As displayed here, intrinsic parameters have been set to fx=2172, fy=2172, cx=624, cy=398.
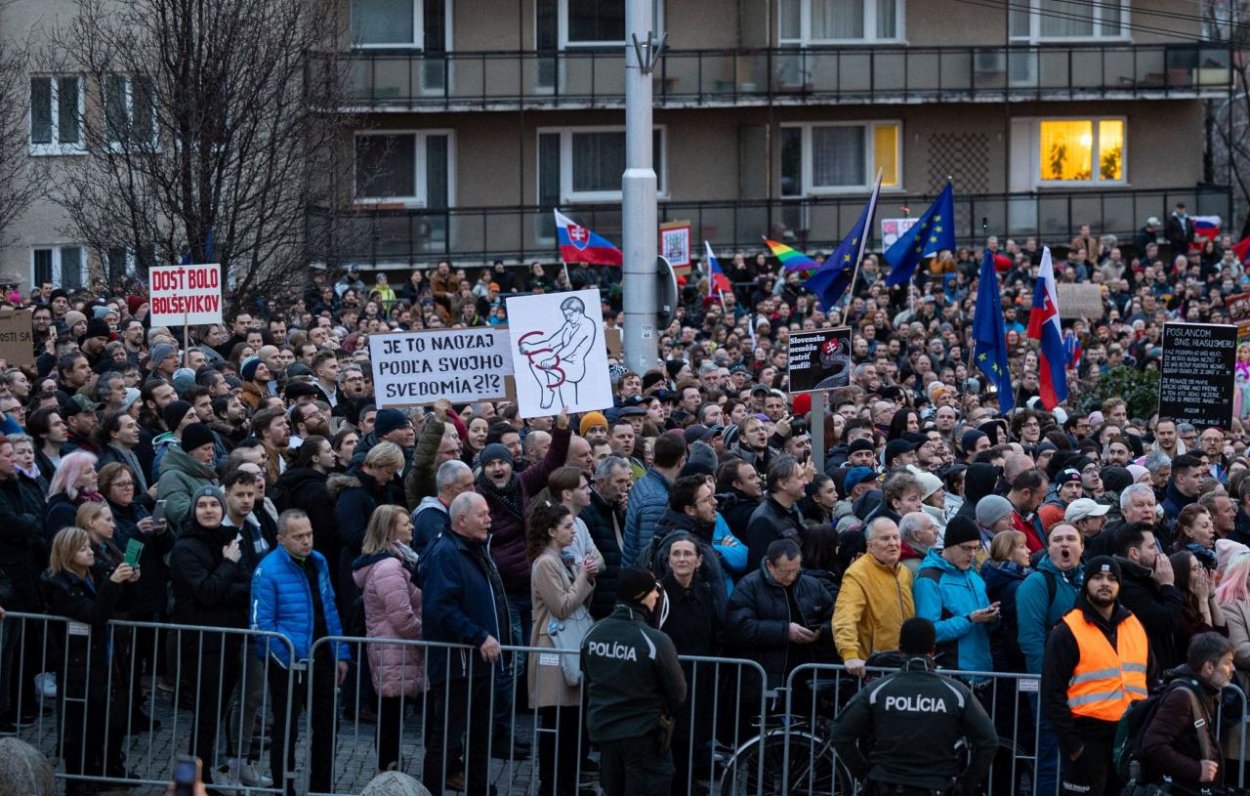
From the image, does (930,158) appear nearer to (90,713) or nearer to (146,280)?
(146,280)

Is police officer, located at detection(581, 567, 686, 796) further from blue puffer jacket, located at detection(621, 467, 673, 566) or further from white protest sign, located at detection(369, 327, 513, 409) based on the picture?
white protest sign, located at detection(369, 327, 513, 409)

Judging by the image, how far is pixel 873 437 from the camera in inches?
636

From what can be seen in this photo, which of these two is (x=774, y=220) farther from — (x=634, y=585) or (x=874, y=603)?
(x=634, y=585)

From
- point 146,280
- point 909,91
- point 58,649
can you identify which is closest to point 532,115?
point 909,91

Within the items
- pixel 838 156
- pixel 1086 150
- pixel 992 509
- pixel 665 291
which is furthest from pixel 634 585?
pixel 1086 150

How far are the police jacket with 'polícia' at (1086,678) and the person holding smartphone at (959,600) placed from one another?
2.24 ft

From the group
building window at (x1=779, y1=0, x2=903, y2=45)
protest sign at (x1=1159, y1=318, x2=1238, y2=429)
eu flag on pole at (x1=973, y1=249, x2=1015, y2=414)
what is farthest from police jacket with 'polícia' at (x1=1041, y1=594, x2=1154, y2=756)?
building window at (x1=779, y1=0, x2=903, y2=45)

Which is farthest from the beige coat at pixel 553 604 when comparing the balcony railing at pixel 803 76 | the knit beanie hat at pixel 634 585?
the balcony railing at pixel 803 76

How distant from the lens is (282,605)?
11.2 metres

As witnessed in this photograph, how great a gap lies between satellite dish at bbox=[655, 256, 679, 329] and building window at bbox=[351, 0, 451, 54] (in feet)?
63.7

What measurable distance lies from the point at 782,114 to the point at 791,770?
30796 millimetres

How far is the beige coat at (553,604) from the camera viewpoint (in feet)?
37.0

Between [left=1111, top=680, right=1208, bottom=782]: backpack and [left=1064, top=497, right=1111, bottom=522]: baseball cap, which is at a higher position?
[left=1064, top=497, right=1111, bottom=522]: baseball cap

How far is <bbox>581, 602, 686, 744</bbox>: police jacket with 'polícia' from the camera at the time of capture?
1023 centimetres
